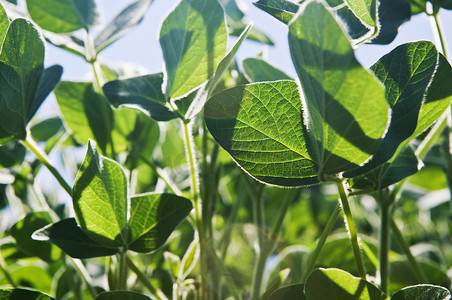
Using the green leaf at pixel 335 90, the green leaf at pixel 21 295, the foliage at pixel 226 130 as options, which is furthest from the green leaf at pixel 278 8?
the green leaf at pixel 21 295

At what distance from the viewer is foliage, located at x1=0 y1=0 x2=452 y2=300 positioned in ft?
0.91

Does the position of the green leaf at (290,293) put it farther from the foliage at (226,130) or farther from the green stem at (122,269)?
the green stem at (122,269)

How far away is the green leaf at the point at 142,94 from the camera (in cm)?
46

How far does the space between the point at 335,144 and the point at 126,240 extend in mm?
226

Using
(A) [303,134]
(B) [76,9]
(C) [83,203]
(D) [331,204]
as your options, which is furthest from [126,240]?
(D) [331,204]

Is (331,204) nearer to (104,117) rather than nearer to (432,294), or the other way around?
(104,117)

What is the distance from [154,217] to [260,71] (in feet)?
0.66

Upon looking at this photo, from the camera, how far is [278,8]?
14.2 inches

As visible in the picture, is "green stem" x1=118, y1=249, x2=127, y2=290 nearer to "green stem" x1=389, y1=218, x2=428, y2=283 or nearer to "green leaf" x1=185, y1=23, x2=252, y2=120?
"green leaf" x1=185, y1=23, x2=252, y2=120

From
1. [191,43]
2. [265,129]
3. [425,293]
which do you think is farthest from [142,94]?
[425,293]

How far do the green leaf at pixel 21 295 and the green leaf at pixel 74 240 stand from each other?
5cm

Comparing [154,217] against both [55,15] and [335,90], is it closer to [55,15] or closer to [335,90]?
[335,90]

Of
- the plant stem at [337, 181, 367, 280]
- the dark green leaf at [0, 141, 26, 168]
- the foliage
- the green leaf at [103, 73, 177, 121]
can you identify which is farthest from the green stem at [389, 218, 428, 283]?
the dark green leaf at [0, 141, 26, 168]

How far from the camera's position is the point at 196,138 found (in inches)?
24.5
